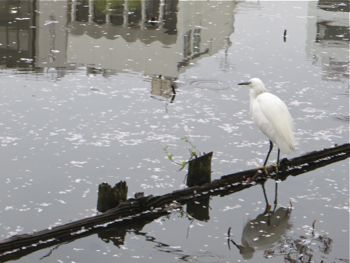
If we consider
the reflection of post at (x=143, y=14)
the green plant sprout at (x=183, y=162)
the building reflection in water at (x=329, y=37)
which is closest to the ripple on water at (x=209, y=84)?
the building reflection in water at (x=329, y=37)

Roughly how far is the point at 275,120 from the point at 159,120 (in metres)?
2.50

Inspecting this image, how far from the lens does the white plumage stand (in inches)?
336

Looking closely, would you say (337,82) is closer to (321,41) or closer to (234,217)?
(321,41)

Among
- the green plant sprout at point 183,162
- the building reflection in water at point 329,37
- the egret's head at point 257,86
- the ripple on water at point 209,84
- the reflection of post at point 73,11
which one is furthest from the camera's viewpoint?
the reflection of post at point 73,11

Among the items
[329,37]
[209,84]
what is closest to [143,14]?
[329,37]

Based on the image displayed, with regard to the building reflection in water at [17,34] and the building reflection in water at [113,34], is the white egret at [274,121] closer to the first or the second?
the building reflection in water at [113,34]

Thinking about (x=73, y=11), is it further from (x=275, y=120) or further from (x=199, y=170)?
(x=199, y=170)

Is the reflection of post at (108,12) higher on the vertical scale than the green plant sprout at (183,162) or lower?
higher

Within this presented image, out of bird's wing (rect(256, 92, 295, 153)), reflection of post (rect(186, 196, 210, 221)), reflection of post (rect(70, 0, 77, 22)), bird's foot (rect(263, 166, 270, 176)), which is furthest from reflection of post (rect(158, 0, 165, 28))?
reflection of post (rect(186, 196, 210, 221))

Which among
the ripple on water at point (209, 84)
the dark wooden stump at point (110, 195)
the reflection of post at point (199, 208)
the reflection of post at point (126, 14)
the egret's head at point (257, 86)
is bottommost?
the reflection of post at point (199, 208)

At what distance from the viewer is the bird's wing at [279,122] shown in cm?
852

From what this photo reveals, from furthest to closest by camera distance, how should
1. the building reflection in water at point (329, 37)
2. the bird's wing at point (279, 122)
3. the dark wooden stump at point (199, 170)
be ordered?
the building reflection in water at point (329, 37)
the bird's wing at point (279, 122)
the dark wooden stump at point (199, 170)

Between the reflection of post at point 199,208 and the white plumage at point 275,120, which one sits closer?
the reflection of post at point 199,208

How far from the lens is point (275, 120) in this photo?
28.2 feet
